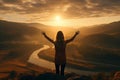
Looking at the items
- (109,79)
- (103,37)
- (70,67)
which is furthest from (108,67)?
(103,37)

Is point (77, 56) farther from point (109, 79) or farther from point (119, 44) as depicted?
point (109, 79)

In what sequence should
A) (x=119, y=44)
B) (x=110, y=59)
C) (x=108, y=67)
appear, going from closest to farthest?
1. (x=108, y=67)
2. (x=110, y=59)
3. (x=119, y=44)

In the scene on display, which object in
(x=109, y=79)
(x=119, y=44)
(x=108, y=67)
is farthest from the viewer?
(x=119, y=44)

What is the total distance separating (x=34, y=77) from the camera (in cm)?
1484

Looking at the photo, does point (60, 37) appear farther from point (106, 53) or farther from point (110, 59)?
point (106, 53)

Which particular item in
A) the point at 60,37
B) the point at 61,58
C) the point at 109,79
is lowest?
the point at 109,79

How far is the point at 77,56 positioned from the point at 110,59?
883 cm

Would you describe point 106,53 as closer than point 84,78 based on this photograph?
No

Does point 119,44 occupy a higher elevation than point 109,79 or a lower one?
lower

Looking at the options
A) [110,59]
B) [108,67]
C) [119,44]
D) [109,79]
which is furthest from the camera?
[119,44]

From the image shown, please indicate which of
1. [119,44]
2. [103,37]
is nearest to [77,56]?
[119,44]

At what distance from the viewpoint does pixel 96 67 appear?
171 ft

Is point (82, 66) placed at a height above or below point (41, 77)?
below

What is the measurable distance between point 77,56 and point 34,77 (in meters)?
54.5
